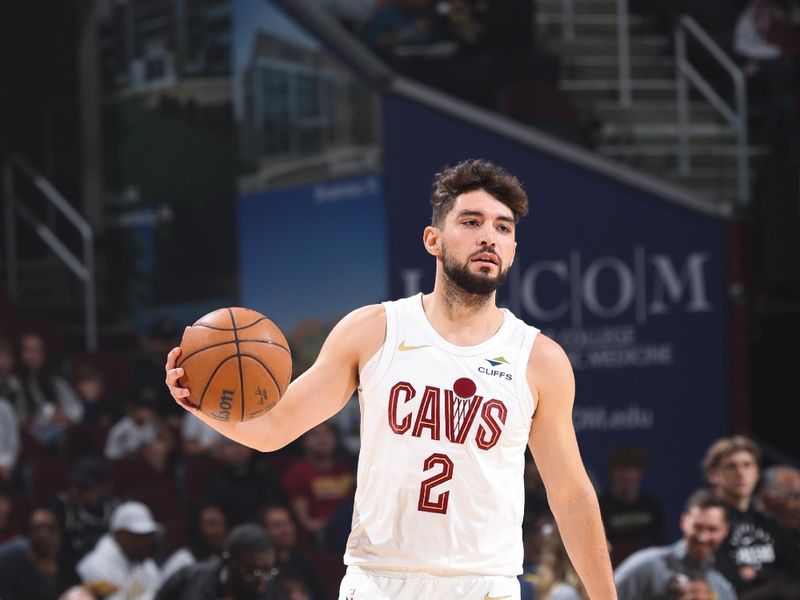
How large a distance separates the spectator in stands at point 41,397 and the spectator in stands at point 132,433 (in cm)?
42

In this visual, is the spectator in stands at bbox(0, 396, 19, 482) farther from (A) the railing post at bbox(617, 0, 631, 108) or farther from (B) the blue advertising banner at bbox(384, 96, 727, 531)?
(A) the railing post at bbox(617, 0, 631, 108)

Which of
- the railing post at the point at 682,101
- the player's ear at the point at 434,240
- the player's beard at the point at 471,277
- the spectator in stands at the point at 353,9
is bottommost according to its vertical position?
the player's beard at the point at 471,277

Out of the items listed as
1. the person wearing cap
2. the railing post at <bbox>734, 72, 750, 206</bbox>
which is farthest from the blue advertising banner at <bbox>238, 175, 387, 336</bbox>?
the railing post at <bbox>734, 72, 750, 206</bbox>

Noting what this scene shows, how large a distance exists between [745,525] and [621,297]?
120 inches

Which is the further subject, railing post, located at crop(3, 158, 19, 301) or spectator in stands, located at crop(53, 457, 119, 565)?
railing post, located at crop(3, 158, 19, 301)

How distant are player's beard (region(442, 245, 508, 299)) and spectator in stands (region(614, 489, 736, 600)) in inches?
136

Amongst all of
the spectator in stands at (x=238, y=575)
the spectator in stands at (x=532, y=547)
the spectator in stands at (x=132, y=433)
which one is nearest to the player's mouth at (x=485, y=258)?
the spectator in stands at (x=238, y=575)

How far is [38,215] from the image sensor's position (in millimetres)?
13438

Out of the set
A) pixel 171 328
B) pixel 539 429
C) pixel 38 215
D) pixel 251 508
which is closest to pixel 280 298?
Result: pixel 171 328

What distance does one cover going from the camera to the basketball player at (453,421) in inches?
146

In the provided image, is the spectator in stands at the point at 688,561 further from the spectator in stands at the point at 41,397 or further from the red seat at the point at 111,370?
the red seat at the point at 111,370

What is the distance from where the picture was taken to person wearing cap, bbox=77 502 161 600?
25.0 ft

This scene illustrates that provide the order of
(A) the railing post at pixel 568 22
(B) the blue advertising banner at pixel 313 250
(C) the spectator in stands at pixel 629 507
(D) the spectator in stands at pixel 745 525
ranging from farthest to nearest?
(A) the railing post at pixel 568 22 → (B) the blue advertising banner at pixel 313 250 → (C) the spectator in stands at pixel 629 507 → (D) the spectator in stands at pixel 745 525

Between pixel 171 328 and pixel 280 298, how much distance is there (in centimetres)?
132
